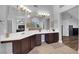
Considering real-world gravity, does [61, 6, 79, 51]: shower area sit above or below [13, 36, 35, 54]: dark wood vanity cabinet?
above

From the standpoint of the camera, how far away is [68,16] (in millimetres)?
1822

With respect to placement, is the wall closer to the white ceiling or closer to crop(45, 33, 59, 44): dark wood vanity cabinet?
crop(45, 33, 59, 44): dark wood vanity cabinet

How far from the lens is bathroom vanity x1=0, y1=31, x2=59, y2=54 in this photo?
5.58ft

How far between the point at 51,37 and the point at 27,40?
0.41 metres

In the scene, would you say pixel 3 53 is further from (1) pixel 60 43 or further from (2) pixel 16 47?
(1) pixel 60 43

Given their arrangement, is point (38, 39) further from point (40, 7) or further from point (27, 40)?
point (40, 7)

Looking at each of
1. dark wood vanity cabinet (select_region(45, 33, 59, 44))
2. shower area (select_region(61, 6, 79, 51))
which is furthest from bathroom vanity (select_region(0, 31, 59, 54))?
shower area (select_region(61, 6, 79, 51))

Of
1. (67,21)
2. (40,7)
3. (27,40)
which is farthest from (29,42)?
(67,21)

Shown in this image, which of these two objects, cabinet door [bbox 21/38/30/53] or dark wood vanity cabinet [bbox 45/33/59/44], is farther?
dark wood vanity cabinet [bbox 45/33/59/44]

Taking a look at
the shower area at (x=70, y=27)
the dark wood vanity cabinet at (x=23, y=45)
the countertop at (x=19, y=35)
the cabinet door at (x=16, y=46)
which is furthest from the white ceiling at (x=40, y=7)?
the cabinet door at (x=16, y=46)

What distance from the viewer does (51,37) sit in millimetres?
1844

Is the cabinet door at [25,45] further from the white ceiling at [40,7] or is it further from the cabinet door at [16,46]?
the white ceiling at [40,7]

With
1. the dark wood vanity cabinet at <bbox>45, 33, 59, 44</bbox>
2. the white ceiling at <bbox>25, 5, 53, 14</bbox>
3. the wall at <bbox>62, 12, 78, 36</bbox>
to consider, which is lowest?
the dark wood vanity cabinet at <bbox>45, 33, 59, 44</bbox>
